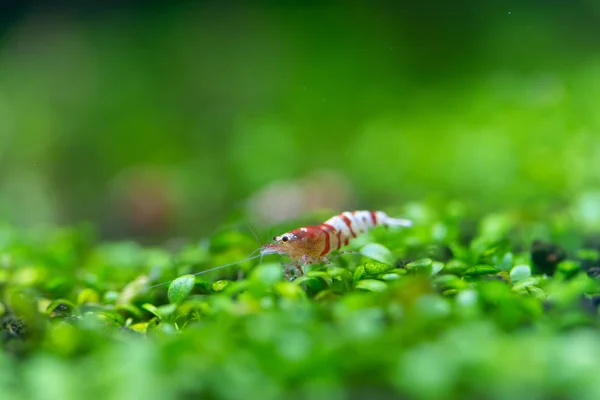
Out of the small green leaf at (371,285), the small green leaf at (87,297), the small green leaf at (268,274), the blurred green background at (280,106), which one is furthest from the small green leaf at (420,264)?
the blurred green background at (280,106)

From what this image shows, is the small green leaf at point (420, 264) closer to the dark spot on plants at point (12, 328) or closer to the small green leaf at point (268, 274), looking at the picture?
the small green leaf at point (268, 274)

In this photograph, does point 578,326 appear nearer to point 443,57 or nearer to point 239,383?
point 239,383

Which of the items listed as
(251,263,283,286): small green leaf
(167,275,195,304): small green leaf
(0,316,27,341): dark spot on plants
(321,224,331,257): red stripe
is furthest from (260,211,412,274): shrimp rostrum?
(0,316,27,341): dark spot on plants

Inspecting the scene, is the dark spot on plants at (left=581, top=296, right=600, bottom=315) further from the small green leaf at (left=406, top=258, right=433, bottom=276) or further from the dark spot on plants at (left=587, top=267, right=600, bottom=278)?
the small green leaf at (left=406, top=258, right=433, bottom=276)

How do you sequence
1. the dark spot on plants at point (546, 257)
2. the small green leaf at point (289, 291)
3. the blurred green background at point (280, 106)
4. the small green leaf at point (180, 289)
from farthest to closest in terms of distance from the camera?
the blurred green background at point (280, 106) → the dark spot on plants at point (546, 257) → the small green leaf at point (180, 289) → the small green leaf at point (289, 291)

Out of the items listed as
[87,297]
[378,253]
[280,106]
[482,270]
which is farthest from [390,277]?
[280,106]

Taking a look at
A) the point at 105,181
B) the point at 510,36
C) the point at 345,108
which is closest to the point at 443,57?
the point at 510,36
